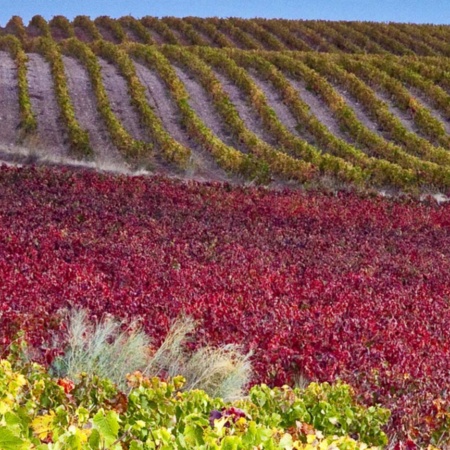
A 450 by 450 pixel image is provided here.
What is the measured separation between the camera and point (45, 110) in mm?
30969

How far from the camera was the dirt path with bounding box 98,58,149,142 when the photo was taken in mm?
29766

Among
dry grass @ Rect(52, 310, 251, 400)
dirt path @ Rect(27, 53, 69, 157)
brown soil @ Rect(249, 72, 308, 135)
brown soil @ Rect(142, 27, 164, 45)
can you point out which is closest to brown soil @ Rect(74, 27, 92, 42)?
brown soil @ Rect(142, 27, 164, 45)

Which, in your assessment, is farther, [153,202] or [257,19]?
[257,19]

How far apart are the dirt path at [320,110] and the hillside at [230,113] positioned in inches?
3.5

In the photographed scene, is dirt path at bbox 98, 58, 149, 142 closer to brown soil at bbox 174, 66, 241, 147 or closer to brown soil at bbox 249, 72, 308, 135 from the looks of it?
brown soil at bbox 174, 66, 241, 147

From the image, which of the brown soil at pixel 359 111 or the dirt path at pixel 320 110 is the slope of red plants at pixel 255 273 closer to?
the dirt path at pixel 320 110

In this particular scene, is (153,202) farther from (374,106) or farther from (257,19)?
(257,19)

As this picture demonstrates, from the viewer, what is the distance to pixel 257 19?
60781 mm

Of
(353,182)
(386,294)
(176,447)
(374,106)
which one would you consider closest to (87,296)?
(386,294)

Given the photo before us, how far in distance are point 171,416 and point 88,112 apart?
27631mm

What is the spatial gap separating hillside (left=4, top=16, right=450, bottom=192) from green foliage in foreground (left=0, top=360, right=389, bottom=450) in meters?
19.2

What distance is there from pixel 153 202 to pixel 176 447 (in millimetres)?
14592

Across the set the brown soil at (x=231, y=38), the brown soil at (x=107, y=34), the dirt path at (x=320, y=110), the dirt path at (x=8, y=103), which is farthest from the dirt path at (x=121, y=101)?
the brown soil at (x=231, y=38)

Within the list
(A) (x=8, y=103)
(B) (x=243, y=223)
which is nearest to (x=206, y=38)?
(A) (x=8, y=103)
